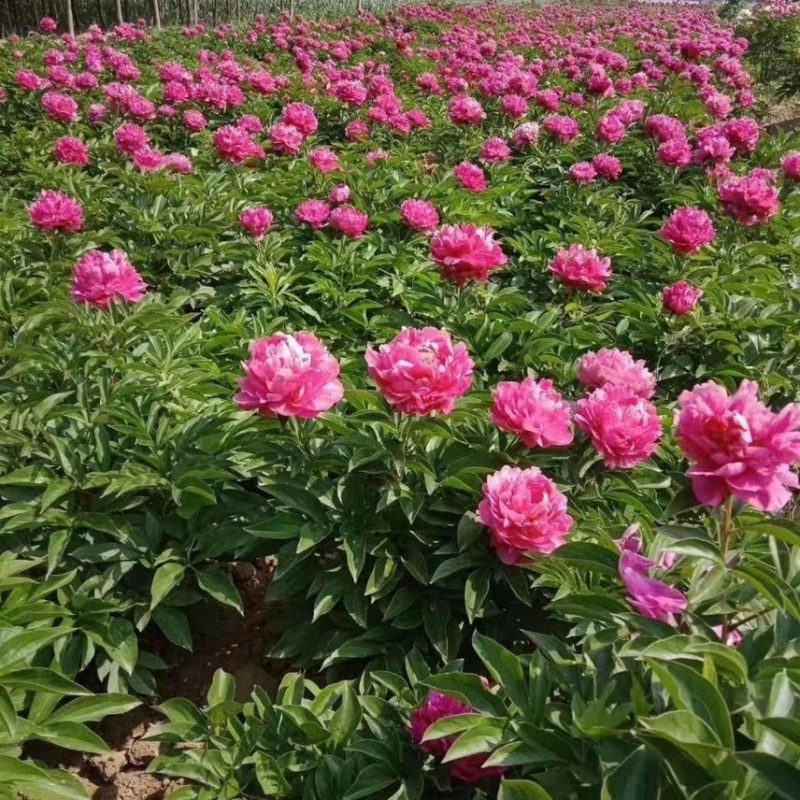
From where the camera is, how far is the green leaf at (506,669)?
154 cm

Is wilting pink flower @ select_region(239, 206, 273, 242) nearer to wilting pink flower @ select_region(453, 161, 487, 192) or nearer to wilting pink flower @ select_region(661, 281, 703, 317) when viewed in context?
wilting pink flower @ select_region(453, 161, 487, 192)

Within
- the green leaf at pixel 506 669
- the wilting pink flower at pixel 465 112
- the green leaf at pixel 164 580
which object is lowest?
the green leaf at pixel 164 580

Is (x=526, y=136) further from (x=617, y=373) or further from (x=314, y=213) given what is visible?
(x=617, y=373)

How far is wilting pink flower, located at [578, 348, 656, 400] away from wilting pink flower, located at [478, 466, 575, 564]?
0.42 m

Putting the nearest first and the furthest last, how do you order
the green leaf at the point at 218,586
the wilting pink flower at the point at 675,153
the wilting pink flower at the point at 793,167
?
1. the green leaf at the point at 218,586
2. the wilting pink flower at the point at 793,167
3. the wilting pink flower at the point at 675,153

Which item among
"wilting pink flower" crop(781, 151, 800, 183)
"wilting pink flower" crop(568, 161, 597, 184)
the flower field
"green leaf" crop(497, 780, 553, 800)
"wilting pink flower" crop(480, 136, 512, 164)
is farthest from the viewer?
"wilting pink flower" crop(480, 136, 512, 164)

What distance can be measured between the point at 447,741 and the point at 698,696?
639 mm

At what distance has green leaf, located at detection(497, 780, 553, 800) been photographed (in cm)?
123

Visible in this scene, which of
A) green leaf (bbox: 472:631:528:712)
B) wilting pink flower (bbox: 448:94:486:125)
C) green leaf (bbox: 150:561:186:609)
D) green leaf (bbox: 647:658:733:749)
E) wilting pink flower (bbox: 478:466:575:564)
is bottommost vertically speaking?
green leaf (bbox: 150:561:186:609)

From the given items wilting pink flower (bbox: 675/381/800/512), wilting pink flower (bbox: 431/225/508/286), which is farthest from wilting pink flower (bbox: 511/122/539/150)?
wilting pink flower (bbox: 675/381/800/512)

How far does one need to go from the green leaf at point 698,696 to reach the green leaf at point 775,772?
8 cm

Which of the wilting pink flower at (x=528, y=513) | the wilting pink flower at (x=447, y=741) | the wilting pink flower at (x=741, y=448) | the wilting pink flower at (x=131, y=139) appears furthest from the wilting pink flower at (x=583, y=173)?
the wilting pink flower at (x=447, y=741)

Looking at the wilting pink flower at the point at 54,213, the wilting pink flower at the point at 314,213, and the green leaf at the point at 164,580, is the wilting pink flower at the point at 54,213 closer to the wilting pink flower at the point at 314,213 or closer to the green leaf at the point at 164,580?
the wilting pink flower at the point at 314,213

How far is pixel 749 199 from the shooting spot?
3.78m
